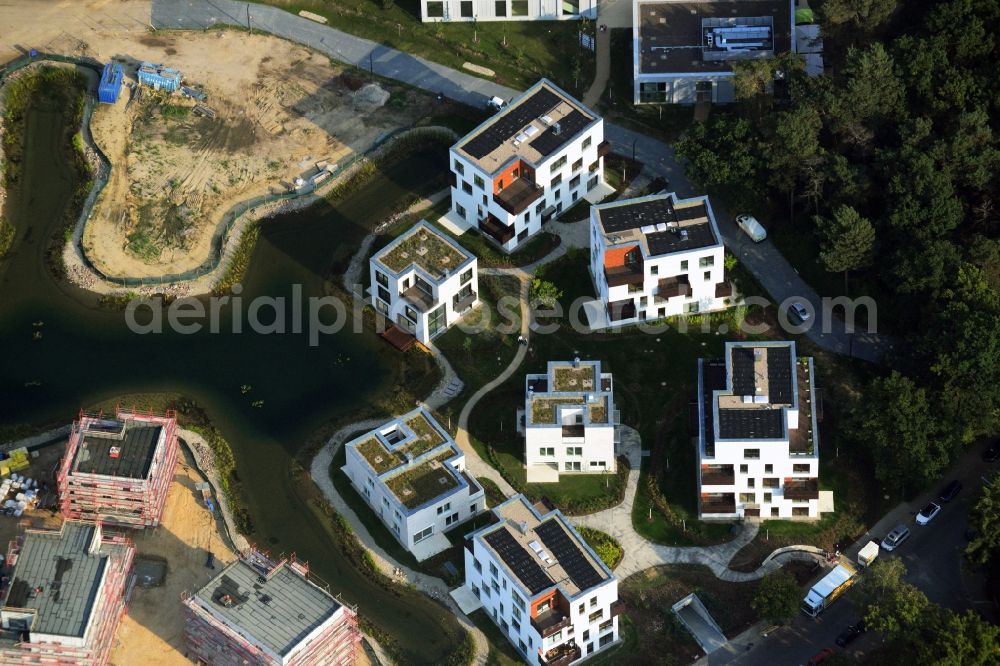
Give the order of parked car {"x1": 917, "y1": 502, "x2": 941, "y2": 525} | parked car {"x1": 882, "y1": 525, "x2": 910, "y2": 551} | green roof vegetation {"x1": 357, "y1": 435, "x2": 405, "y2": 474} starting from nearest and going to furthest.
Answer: parked car {"x1": 882, "y1": 525, "x2": 910, "y2": 551} → parked car {"x1": 917, "y1": 502, "x2": 941, "y2": 525} → green roof vegetation {"x1": 357, "y1": 435, "x2": 405, "y2": 474}

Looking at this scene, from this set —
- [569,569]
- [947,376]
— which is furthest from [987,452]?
[569,569]

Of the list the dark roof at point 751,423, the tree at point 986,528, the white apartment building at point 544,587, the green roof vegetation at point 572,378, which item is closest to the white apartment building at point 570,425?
the green roof vegetation at point 572,378

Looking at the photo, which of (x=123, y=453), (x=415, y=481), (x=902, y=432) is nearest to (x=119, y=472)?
(x=123, y=453)

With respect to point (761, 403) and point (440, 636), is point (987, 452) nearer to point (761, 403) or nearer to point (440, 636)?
point (761, 403)

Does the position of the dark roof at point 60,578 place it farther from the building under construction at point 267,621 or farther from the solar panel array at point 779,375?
the solar panel array at point 779,375

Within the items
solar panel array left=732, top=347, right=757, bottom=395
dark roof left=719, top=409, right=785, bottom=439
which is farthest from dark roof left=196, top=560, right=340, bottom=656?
solar panel array left=732, top=347, right=757, bottom=395

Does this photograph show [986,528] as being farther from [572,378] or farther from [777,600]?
[572,378]

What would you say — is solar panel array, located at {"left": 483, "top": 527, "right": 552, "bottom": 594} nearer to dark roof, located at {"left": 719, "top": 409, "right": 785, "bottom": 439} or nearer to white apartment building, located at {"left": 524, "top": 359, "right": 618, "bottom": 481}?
white apartment building, located at {"left": 524, "top": 359, "right": 618, "bottom": 481}
